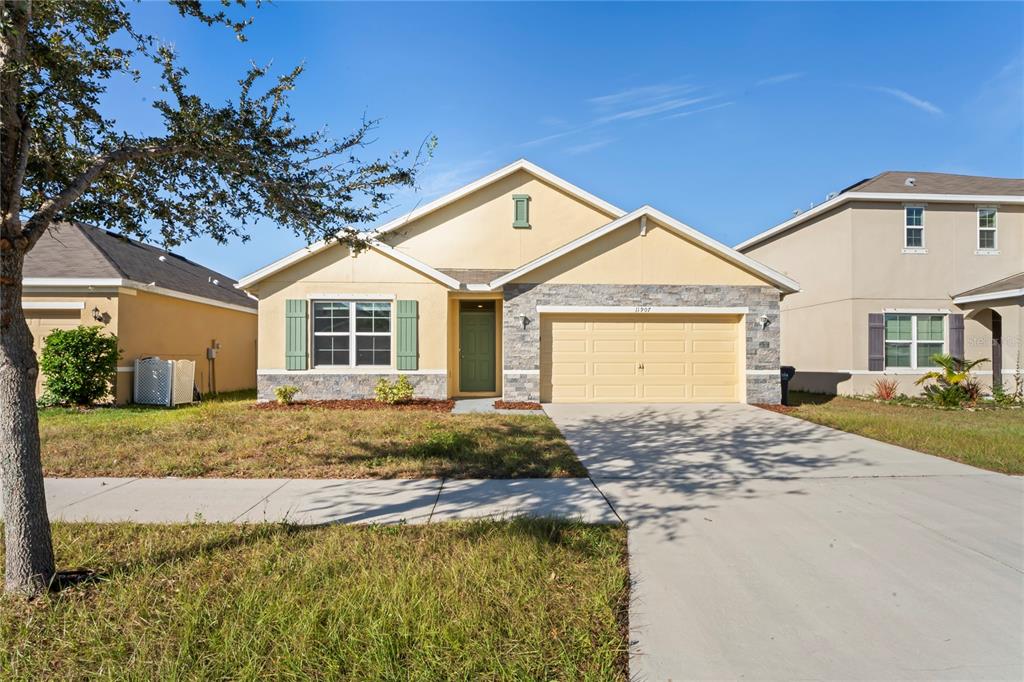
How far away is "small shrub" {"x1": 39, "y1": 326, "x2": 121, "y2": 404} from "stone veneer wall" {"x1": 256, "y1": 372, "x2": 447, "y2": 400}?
346 centimetres

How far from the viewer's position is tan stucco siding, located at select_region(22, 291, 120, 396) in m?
12.3

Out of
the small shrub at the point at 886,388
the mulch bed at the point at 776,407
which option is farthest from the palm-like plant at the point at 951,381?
the mulch bed at the point at 776,407

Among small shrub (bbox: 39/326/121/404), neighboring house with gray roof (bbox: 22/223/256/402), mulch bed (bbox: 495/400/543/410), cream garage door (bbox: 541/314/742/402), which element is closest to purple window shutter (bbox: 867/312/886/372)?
cream garage door (bbox: 541/314/742/402)

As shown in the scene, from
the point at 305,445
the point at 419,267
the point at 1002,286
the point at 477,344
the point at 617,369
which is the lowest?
the point at 305,445

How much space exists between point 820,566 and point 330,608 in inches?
140

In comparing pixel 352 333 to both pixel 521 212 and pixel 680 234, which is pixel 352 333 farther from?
pixel 680 234

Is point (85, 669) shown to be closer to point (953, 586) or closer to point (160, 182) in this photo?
point (160, 182)

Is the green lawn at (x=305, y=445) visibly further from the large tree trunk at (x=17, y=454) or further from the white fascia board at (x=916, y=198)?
the white fascia board at (x=916, y=198)

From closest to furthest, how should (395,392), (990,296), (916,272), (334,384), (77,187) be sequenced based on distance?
(77,187) → (395,392) → (334,384) → (990,296) → (916,272)

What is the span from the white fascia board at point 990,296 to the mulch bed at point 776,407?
6.80 meters

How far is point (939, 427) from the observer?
376 inches

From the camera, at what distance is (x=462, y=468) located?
6.47m

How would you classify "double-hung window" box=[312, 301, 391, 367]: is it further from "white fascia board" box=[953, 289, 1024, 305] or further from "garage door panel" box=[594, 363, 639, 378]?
"white fascia board" box=[953, 289, 1024, 305]

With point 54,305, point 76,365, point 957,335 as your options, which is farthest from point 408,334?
point 957,335
